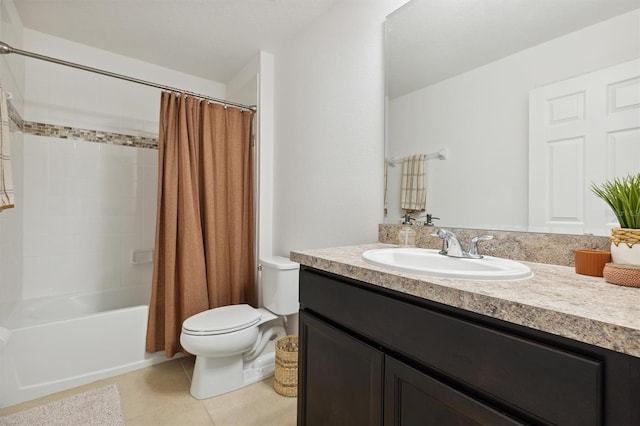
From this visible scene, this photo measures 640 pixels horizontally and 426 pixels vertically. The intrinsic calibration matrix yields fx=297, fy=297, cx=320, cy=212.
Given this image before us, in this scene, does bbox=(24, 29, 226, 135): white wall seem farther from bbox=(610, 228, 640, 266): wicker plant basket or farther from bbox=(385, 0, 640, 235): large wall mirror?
bbox=(610, 228, 640, 266): wicker plant basket

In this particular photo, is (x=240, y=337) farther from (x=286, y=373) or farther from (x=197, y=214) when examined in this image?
(x=197, y=214)

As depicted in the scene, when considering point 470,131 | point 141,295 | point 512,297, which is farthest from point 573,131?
point 141,295

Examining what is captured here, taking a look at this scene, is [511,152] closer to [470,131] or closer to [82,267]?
[470,131]

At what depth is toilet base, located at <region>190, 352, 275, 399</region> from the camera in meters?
1.74

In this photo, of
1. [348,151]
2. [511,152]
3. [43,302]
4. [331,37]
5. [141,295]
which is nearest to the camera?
[511,152]

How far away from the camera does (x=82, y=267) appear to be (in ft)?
7.77

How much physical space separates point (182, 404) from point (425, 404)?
155 centimetres

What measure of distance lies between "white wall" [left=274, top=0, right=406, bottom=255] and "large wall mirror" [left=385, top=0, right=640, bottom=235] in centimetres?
11

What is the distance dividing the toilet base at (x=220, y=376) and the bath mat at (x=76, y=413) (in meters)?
0.39

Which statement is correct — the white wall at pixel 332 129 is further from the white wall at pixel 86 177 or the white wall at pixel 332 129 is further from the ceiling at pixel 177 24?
the white wall at pixel 86 177

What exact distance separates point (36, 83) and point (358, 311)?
285 cm

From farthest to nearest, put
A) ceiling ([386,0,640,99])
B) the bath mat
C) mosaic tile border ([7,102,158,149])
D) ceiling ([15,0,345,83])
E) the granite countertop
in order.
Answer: mosaic tile border ([7,102,158,149]) → ceiling ([15,0,345,83]) → the bath mat → ceiling ([386,0,640,99]) → the granite countertop

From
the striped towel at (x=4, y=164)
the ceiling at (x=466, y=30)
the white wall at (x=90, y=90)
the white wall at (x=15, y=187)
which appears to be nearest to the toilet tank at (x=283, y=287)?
the ceiling at (x=466, y=30)

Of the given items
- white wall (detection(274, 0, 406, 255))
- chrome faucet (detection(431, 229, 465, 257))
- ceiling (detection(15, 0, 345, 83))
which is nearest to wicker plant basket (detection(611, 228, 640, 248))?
chrome faucet (detection(431, 229, 465, 257))
